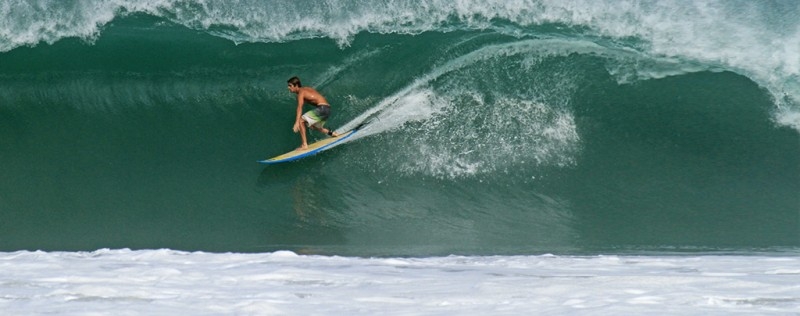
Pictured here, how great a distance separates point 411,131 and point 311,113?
39.8 inches

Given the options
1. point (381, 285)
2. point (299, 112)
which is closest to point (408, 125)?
point (299, 112)

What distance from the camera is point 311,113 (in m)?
8.84

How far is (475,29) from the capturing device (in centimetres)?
973

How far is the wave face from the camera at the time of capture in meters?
8.48

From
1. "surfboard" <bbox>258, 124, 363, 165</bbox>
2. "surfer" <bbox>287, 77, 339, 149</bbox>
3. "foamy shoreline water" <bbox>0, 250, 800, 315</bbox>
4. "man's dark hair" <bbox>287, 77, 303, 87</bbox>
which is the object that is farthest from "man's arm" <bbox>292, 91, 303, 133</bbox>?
"foamy shoreline water" <bbox>0, 250, 800, 315</bbox>

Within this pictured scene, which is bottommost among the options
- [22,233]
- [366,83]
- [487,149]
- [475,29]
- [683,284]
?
[683,284]

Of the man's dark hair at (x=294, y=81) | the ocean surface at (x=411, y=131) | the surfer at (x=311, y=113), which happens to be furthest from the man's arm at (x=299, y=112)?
the ocean surface at (x=411, y=131)

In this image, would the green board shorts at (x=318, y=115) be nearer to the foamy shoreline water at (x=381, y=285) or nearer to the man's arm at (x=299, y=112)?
the man's arm at (x=299, y=112)

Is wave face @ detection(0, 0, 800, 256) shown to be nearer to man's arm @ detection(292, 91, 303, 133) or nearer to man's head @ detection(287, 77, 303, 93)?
man's arm @ detection(292, 91, 303, 133)

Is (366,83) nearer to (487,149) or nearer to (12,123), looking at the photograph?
(487,149)

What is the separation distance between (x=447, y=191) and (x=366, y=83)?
1514 millimetres

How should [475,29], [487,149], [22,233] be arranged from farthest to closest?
[475,29]
[487,149]
[22,233]

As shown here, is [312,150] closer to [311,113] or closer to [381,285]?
[311,113]

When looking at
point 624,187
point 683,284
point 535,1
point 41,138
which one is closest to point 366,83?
point 535,1
